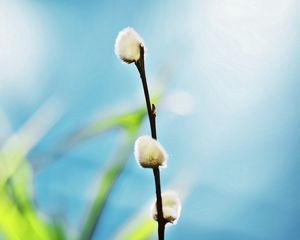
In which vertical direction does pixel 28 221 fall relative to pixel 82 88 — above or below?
below

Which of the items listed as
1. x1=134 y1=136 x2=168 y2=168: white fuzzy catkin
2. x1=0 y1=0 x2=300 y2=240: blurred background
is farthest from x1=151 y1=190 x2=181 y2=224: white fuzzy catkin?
x1=0 y1=0 x2=300 y2=240: blurred background

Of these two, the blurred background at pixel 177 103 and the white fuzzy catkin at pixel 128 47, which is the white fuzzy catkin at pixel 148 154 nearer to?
the white fuzzy catkin at pixel 128 47

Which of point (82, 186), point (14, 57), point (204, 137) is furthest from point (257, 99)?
point (14, 57)

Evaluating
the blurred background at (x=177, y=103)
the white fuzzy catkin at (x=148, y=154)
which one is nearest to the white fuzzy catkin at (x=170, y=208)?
the white fuzzy catkin at (x=148, y=154)

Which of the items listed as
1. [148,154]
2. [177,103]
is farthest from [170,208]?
[177,103]

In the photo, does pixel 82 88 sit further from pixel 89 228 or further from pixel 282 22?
pixel 282 22

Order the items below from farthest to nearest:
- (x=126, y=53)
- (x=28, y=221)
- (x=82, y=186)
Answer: (x=82, y=186), (x=28, y=221), (x=126, y=53)

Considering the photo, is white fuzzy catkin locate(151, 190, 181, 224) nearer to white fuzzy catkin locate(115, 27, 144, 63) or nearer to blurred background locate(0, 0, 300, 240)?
white fuzzy catkin locate(115, 27, 144, 63)
